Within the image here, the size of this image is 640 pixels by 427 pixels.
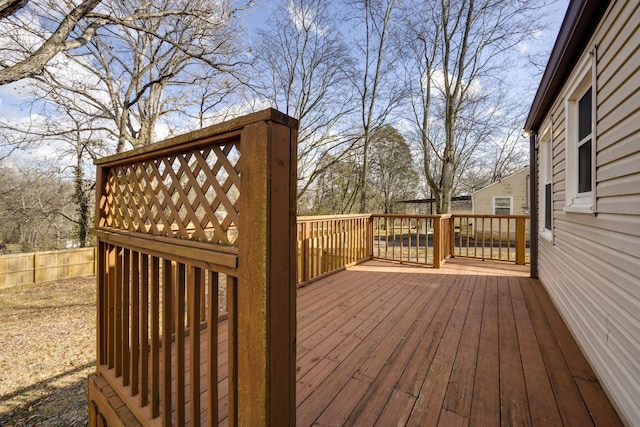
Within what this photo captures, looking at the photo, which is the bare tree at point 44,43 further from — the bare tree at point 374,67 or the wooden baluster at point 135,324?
the bare tree at point 374,67

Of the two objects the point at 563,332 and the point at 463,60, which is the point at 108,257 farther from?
the point at 463,60

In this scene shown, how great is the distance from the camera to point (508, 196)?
1272 cm

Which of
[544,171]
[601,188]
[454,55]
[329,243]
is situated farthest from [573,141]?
[454,55]

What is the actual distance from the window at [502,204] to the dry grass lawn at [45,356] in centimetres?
1514

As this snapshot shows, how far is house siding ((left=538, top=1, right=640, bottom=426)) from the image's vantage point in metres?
1.43

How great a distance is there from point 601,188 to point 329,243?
120 inches

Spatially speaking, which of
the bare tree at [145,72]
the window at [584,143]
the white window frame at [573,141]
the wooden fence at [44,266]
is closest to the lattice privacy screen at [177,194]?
the white window frame at [573,141]

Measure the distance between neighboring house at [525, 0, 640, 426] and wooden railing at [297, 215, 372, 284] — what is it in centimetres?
273

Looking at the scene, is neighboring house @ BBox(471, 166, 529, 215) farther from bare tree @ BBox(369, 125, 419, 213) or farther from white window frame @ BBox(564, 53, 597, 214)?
white window frame @ BBox(564, 53, 597, 214)

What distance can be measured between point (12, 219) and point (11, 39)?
265 inches

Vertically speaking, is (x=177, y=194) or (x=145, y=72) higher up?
(x=145, y=72)

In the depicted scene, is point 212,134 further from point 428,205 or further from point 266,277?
point 428,205

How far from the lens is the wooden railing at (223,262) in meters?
0.89

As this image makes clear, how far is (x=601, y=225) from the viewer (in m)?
1.85
